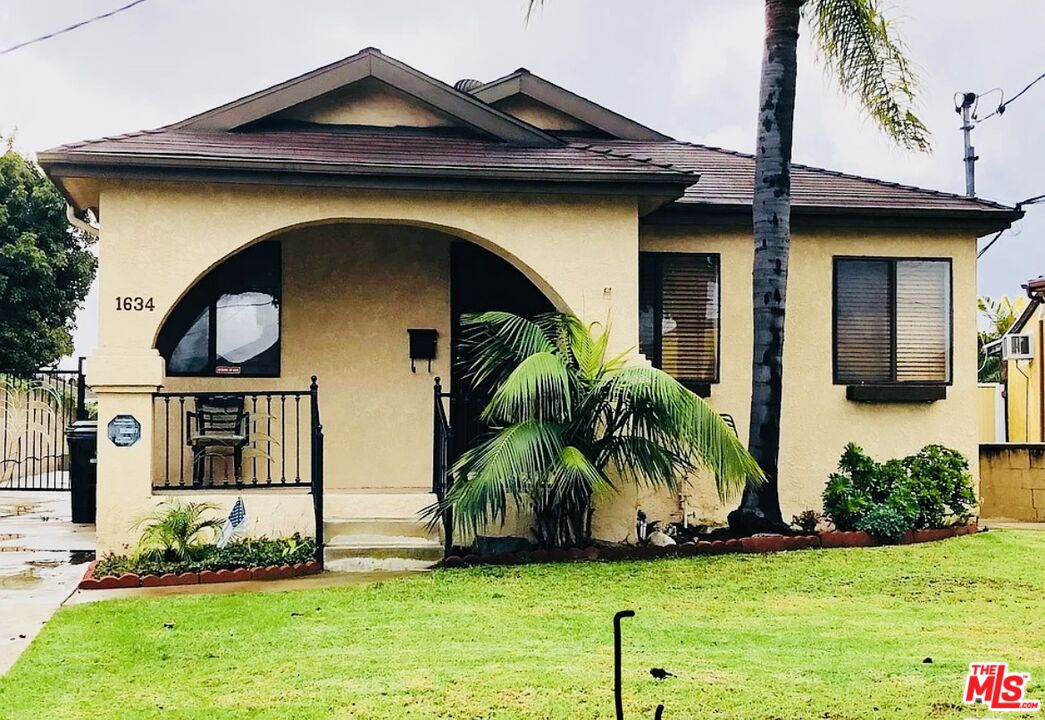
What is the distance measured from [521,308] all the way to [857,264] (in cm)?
372

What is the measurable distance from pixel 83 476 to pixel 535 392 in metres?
6.72

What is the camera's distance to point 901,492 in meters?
10.8

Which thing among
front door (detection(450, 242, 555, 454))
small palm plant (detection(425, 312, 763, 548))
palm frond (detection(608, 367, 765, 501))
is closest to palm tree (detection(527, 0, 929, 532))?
small palm plant (detection(425, 312, 763, 548))

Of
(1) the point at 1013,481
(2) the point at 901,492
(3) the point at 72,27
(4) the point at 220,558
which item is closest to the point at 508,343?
(4) the point at 220,558

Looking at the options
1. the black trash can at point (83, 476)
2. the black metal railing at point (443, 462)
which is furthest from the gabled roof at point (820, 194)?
the black trash can at point (83, 476)

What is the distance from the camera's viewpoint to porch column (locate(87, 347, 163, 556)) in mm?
9734

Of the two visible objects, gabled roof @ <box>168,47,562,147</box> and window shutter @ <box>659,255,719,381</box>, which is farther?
window shutter @ <box>659,255,719,381</box>

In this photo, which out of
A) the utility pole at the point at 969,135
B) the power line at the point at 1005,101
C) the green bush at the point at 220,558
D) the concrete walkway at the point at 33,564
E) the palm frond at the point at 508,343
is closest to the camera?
the concrete walkway at the point at 33,564

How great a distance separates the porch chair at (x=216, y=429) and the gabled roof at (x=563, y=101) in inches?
195

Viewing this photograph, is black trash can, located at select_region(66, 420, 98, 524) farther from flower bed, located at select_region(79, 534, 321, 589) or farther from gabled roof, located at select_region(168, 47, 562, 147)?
gabled roof, located at select_region(168, 47, 562, 147)

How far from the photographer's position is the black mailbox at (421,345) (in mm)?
11961

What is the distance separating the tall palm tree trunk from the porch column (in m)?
5.49

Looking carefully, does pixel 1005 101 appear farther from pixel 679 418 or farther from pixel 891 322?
pixel 679 418

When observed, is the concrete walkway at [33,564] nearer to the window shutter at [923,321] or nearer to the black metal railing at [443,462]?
the black metal railing at [443,462]
